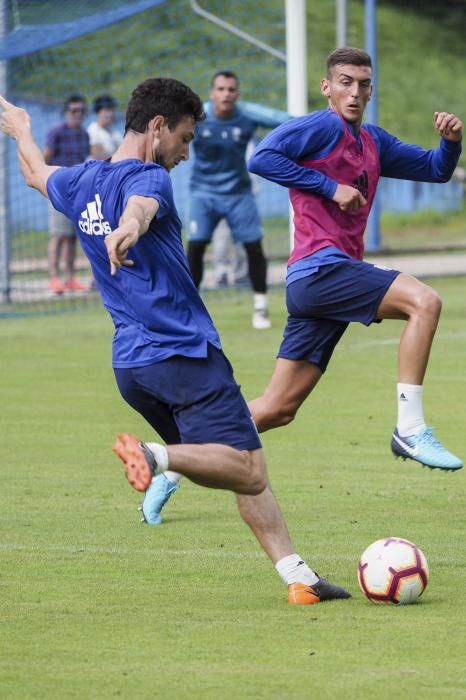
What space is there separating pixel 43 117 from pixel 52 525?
19.7 metres

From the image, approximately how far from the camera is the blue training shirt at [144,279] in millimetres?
5953

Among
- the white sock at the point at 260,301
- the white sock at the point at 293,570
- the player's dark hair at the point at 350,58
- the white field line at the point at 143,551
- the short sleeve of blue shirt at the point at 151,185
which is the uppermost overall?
the player's dark hair at the point at 350,58

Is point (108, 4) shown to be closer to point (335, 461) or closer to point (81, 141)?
point (81, 141)

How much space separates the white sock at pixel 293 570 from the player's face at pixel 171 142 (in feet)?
5.31

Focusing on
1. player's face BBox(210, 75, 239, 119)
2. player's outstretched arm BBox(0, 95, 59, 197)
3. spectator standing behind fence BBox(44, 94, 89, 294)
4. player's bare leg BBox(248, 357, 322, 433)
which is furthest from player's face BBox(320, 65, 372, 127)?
spectator standing behind fence BBox(44, 94, 89, 294)

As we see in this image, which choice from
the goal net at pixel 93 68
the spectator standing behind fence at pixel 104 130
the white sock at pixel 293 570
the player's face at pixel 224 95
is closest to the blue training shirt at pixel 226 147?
the player's face at pixel 224 95

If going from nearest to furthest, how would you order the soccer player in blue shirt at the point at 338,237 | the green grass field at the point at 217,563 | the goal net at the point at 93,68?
1. the green grass field at the point at 217,563
2. the soccer player in blue shirt at the point at 338,237
3. the goal net at the point at 93,68

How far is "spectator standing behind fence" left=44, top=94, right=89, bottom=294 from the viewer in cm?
1906

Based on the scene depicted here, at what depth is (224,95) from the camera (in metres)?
15.6

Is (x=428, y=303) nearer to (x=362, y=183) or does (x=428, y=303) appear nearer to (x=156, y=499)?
(x=362, y=183)

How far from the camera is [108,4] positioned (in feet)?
64.7

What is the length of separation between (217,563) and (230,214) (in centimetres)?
927

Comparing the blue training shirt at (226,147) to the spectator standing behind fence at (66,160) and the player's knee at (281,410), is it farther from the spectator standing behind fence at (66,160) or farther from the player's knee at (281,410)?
the player's knee at (281,410)

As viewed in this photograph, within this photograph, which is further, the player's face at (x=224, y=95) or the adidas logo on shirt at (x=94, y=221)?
the player's face at (x=224, y=95)
